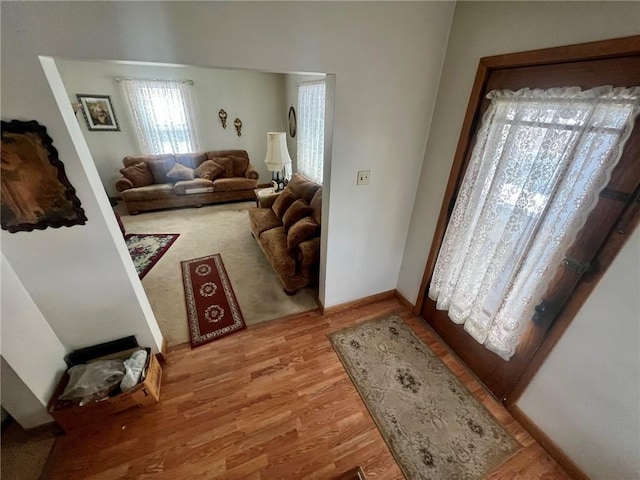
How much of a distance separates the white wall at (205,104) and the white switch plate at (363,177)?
3374 mm

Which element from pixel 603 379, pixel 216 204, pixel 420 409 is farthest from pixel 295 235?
pixel 216 204

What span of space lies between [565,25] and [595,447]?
1930 millimetres

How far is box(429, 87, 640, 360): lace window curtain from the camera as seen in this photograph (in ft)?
3.31

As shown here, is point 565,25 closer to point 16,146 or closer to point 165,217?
point 16,146

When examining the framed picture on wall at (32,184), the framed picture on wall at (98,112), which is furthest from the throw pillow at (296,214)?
the framed picture on wall at (98,112)

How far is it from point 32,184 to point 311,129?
11.9 ft

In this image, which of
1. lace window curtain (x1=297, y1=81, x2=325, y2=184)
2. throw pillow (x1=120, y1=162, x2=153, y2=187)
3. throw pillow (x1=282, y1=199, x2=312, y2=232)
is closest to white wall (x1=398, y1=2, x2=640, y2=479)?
throw pillow (x1=282, y1=199, x2=312, y2=232)

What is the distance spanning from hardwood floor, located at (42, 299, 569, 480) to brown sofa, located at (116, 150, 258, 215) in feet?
10.6

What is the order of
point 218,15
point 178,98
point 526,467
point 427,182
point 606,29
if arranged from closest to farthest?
point 606,29, point 218,15, point 526,467, point 427,182, point 178,98

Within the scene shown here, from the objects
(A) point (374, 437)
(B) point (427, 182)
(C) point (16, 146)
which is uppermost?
(C) point (16, 146)

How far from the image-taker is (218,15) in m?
1.08

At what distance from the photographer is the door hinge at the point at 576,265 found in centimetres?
110

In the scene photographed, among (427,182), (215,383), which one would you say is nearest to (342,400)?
(215,383)

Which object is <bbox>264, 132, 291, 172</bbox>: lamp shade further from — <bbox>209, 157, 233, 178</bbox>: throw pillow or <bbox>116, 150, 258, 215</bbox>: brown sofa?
<bbox>209, 157, 233, 178</bbox>: throw pillow
